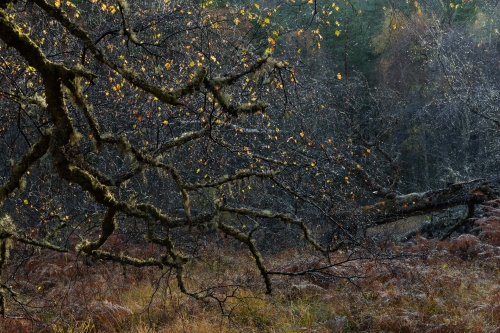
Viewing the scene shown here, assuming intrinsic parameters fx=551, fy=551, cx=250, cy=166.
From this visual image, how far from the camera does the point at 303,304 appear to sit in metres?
6.99

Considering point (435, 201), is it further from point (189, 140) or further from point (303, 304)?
point (189, 140)

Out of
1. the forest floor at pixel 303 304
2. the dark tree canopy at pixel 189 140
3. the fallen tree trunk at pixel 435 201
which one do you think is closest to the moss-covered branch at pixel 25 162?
the dark tree canopy at pixel 189 140

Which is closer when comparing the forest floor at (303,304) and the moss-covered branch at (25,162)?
the moss-covered branch at (25,162)

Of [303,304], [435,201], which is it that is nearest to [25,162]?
[303,304]

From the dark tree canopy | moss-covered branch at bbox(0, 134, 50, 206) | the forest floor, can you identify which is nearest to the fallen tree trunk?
the dark tree canopy

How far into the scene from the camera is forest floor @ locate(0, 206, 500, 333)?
5.91 meters

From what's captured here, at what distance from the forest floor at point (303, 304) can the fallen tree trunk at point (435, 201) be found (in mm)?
2195

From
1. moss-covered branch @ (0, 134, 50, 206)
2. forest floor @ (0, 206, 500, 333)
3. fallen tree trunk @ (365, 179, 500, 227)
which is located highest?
fallen tree trunk @ (365, 179, 500, 227)

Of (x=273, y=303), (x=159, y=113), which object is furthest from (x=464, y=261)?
(x=159, y=113)

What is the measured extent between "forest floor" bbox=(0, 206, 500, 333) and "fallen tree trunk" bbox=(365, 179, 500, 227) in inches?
86.4

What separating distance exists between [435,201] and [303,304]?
17.7ft

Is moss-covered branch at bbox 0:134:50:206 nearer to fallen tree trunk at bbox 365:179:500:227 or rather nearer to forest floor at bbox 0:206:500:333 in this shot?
forest floor at bbox 0:206:500:333

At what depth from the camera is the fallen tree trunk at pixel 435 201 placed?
11117 mm

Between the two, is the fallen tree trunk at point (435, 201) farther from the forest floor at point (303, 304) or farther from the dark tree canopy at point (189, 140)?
the forest floor at point (303, 304)
